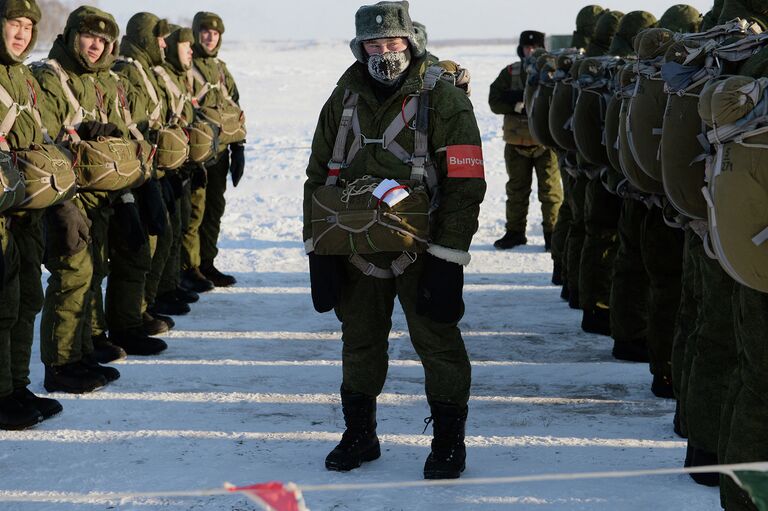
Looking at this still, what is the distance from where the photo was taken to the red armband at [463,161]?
4.72 meters

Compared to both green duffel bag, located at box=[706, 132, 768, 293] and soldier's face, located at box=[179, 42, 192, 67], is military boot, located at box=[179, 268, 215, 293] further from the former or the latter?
green duffel bag, located at box=[706, 132, 768, 293]

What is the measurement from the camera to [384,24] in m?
4.68

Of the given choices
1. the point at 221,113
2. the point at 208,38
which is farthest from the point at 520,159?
the point at 208,38

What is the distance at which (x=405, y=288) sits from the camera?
191 inches

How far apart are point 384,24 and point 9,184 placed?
2.01 metres

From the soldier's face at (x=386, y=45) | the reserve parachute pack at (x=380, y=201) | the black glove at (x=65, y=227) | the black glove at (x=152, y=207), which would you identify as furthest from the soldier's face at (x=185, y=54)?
the soldier's face at (x=386, y=45)

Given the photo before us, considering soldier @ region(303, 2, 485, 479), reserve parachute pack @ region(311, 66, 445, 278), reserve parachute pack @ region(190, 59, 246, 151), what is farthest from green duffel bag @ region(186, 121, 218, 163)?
reserve parachute pack @ region(311, 66, 445, 278)

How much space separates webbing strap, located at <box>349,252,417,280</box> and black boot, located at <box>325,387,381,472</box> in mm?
608

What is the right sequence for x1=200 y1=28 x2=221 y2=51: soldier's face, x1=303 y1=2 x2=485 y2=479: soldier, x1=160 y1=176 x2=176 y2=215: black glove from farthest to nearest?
x1=200 y1=28 x2=221 y2=51: soldier's face
x1=160 y1=176 x2=176 y2=215: black glove
x1=303 y1=2 x2=485 y2=479: soldier

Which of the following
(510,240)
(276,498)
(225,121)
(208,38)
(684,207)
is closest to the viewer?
(276,498)

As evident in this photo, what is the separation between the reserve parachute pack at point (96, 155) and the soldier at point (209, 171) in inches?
103

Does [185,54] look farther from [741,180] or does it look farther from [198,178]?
[741,180]

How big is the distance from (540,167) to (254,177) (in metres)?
6.27

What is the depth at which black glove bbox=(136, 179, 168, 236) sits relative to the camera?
298 inches
